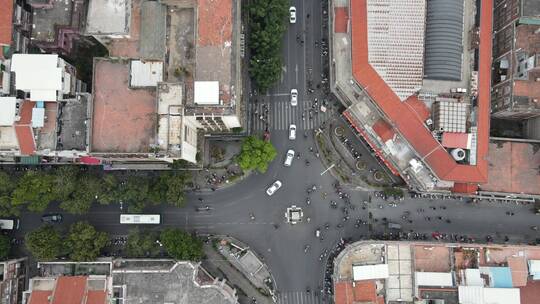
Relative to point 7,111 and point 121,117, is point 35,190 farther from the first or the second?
point 121,117

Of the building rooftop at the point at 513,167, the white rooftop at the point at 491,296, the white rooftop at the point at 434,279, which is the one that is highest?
the building rooftop at the point at 513,167

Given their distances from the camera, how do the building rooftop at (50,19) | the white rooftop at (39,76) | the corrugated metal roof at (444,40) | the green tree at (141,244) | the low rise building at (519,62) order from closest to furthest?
the white rooftop at (39,76) < the building rooftop at (50,19) < the low rise building at (519,62) < the corrugated metal roof at (444,40) < the green tree at (141,244)

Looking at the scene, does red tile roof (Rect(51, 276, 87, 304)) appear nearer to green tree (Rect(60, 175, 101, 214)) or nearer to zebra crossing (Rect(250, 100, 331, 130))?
green tree (Rect(60, 175, 101, 214))

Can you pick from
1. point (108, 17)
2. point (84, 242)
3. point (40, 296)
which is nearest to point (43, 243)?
point (84, 242)

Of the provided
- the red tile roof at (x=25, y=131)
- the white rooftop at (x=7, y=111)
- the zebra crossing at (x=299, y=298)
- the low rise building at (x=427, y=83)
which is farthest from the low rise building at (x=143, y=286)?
the low rise building at (x=427, y=83)

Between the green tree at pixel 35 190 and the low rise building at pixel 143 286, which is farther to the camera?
the green tree at pixel 35 190

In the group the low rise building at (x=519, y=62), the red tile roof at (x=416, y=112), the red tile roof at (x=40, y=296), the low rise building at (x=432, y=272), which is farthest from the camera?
the low rise building at (x=519, y=62)

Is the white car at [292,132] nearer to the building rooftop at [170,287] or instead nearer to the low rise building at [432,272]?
the low rise building at [432,272]

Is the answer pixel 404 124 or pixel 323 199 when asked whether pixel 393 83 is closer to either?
pixel 404 124
